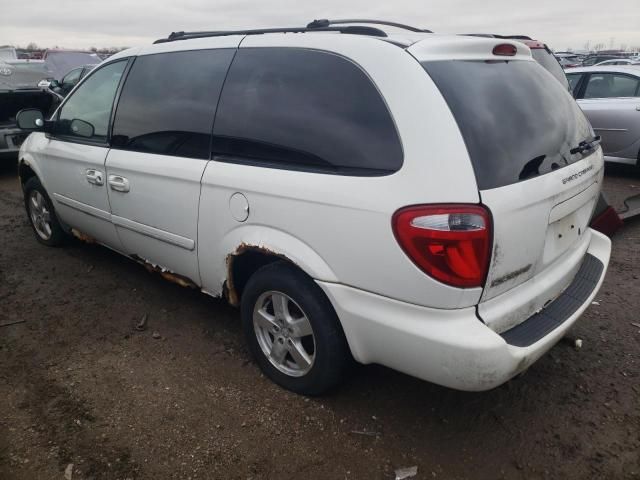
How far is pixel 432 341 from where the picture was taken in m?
1.99

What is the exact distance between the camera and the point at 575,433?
2.40m

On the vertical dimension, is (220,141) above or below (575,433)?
above

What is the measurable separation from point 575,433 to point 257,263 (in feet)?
5.94

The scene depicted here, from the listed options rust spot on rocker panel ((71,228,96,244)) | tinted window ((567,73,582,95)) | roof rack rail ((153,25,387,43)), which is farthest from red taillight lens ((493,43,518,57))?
tinted window ((567,73,582,95))

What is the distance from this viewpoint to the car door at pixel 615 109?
23.0 feet

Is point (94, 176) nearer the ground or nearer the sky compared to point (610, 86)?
nearer the ground

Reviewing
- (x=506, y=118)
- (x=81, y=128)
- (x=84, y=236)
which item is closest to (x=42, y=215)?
(x=84, y=236)

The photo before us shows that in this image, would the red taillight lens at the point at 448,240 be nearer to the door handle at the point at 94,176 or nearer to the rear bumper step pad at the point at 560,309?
the rear bumper step pad at the point at 560,309

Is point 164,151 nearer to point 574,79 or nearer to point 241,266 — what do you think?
point 241,266

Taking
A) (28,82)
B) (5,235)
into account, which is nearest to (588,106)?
(5,235)

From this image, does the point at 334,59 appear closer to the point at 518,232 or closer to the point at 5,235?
the point at 518,232

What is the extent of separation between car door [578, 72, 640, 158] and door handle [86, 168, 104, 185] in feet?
22.0

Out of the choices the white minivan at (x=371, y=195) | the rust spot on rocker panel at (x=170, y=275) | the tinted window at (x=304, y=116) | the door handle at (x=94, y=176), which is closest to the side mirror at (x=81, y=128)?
the door handle at (x=94, y=176)

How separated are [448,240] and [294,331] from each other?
1.01 meters
